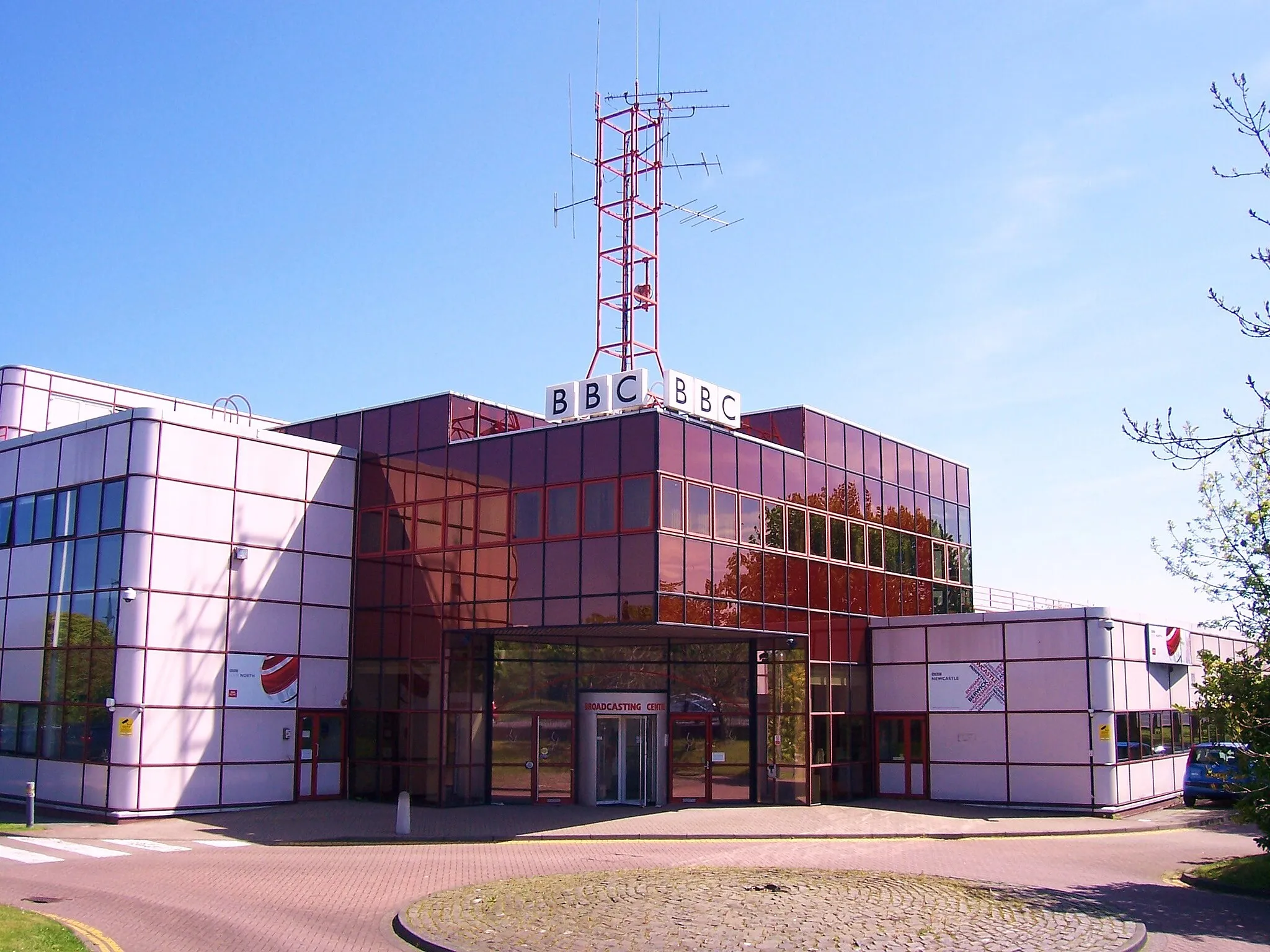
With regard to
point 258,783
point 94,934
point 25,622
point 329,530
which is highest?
point 329,530

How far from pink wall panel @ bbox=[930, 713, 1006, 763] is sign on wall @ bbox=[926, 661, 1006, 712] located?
23cm

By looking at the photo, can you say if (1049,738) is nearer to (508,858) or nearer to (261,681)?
(508,858)

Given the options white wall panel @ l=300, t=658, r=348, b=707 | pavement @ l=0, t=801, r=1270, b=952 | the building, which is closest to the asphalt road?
pavement @ l=0, t=801, r=1270, b=952

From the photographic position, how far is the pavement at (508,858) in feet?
48.6

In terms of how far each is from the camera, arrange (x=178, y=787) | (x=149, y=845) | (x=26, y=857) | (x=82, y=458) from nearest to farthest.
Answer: (x=26, y=857)
(x=149, y=845)
(x=178, y=787)
(x=82, y=458)

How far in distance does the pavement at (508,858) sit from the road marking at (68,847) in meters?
0.08

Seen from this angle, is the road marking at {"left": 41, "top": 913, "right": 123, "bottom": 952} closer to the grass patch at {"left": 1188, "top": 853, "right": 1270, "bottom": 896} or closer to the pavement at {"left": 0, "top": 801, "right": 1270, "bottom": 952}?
the pavement at {"left": 0, "top": 801, "right": 1270, "bottom": 952}

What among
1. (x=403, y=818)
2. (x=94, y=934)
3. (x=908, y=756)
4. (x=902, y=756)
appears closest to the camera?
(x=94, y=934)

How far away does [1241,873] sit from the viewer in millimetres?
18422

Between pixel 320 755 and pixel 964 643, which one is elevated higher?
pixel 964 643

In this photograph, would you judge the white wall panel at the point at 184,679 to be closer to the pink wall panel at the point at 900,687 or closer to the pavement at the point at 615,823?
the pavement at the point at 615,823

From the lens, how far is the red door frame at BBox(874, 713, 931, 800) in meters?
31.3

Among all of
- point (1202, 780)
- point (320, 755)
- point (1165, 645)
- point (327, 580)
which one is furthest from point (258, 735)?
point (1165, 645)

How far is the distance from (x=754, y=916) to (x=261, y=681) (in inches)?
693
